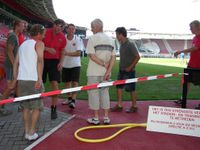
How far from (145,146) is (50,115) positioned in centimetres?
258

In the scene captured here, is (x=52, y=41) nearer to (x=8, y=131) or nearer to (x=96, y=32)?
(x=96, y=32)

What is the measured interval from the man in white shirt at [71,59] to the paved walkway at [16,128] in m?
0.93

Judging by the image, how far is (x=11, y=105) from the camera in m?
7.36

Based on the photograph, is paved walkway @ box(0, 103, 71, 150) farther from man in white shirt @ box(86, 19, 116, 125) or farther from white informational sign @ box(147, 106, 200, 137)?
white informational sign @ box(147, 106, 200, 137)

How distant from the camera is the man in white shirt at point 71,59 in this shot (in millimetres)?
7004

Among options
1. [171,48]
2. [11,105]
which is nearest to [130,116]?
[11,105]

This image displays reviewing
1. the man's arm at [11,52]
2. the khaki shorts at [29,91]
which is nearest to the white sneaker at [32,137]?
the khaki shorts at [29,91]

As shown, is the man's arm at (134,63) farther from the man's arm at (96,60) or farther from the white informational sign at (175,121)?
the white informational sign at (175,121)

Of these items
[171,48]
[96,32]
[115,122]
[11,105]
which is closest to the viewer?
[96,32]

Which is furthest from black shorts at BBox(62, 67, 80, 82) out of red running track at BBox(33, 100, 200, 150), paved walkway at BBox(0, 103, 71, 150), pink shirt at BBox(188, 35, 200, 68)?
pink shirt at BBox(188, 35, 200, 68)

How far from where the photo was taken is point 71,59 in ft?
23.7

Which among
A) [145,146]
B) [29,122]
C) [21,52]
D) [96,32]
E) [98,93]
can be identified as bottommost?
[145,146]

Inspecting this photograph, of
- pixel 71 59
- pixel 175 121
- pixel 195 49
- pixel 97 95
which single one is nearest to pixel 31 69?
pixel 97 95

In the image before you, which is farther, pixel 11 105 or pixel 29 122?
pixel 11 105
